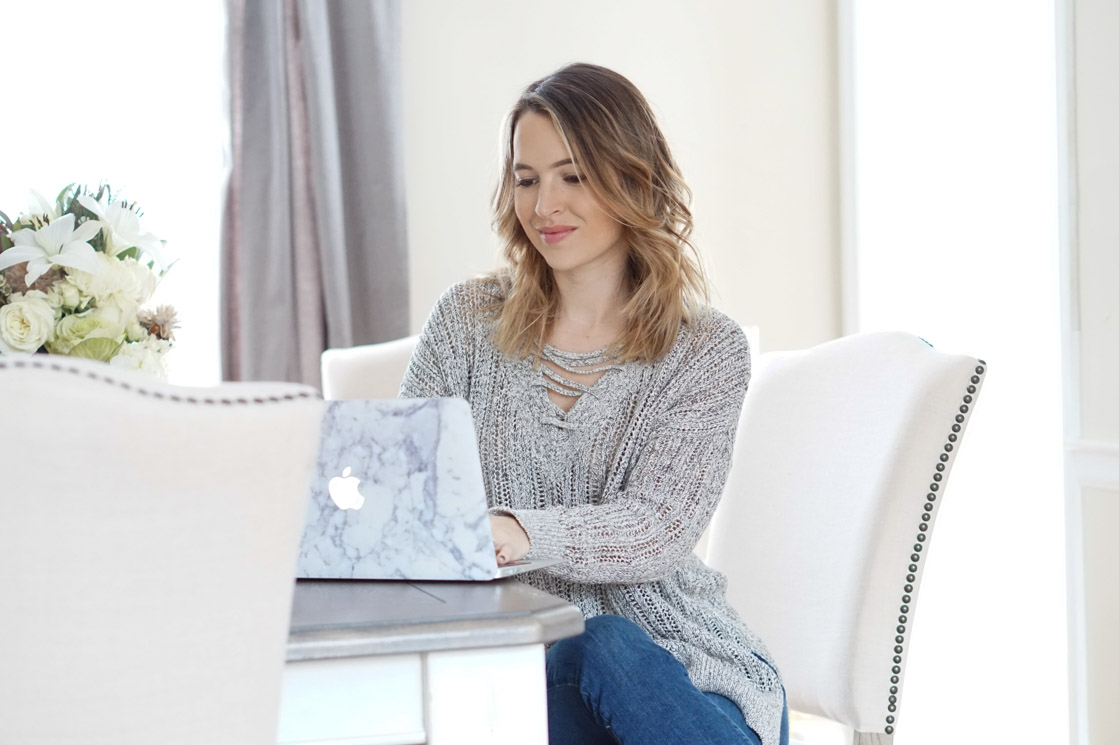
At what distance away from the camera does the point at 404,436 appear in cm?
111

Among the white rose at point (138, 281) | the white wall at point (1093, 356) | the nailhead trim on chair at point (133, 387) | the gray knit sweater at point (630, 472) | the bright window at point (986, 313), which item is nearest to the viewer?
the nailhead trim on chair at point (133, 387)

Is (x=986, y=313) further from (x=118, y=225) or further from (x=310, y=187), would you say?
(x=118, y=225)

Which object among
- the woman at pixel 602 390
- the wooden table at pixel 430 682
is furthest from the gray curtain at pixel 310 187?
the wooden table at pixel 430 682

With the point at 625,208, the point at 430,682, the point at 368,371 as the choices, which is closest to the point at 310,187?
the point at 368,371

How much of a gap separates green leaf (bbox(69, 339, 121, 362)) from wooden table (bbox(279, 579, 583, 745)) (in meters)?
0.51

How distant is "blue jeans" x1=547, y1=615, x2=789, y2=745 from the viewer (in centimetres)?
122

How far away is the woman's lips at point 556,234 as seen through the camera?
5.60ft

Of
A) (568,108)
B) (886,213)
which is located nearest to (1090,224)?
(886,213)

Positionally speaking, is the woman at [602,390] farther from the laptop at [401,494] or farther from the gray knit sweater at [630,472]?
the laptop at [401,494]

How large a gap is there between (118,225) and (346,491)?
464mm

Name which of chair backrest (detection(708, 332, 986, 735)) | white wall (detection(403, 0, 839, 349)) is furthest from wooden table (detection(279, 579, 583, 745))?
white wall (detection(403, 0, 839, 349))

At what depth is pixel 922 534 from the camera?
1.59 m

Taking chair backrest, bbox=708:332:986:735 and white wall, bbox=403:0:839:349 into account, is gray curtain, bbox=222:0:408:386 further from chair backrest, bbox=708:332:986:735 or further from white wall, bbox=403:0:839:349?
chair backrest, bbox=708:332:986:735

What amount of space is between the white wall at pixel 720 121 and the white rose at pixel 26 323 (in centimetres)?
201
